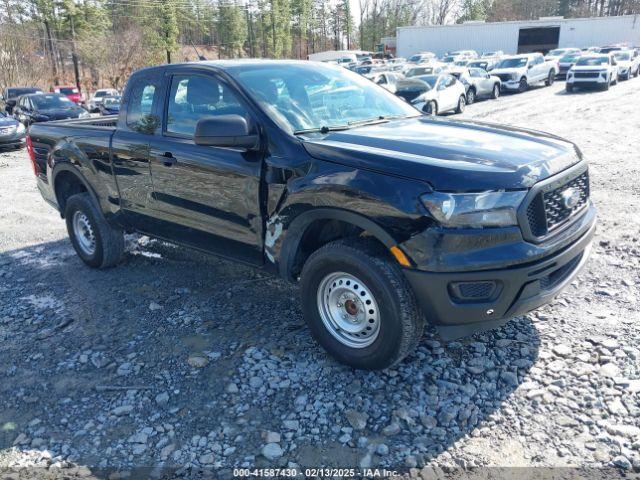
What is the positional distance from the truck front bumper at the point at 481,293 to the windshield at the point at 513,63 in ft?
83.3

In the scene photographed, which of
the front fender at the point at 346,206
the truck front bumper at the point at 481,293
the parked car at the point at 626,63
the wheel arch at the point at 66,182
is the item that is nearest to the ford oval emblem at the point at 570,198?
the truck front bumper at the point at 481,293

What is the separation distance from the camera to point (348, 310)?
346 cm

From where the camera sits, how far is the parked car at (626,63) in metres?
28.8

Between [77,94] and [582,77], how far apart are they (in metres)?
25.6

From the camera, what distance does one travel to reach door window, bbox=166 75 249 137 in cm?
396

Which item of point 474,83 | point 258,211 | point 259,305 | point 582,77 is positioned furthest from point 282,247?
point 582,77

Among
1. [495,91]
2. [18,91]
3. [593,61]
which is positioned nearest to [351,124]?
[495,91]

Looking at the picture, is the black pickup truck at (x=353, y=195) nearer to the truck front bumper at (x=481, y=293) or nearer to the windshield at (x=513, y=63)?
the truck front bumper at (x=481, y=293)

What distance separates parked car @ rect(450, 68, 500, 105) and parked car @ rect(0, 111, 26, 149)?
15500 millimetres

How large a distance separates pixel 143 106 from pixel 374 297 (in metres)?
2.79

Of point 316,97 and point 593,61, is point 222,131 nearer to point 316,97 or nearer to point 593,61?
point 316,97

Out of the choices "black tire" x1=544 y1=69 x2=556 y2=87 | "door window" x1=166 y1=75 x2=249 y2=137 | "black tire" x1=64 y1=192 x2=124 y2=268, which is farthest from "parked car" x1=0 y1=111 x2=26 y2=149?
"black tire" x1=544 y1=69 x2=556 y2=87

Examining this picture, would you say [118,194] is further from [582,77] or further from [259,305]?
[582,77]

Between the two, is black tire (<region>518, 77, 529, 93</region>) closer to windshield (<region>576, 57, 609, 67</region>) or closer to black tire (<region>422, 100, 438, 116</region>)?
windshield (<region>576, 57, 609, 67</region>)
